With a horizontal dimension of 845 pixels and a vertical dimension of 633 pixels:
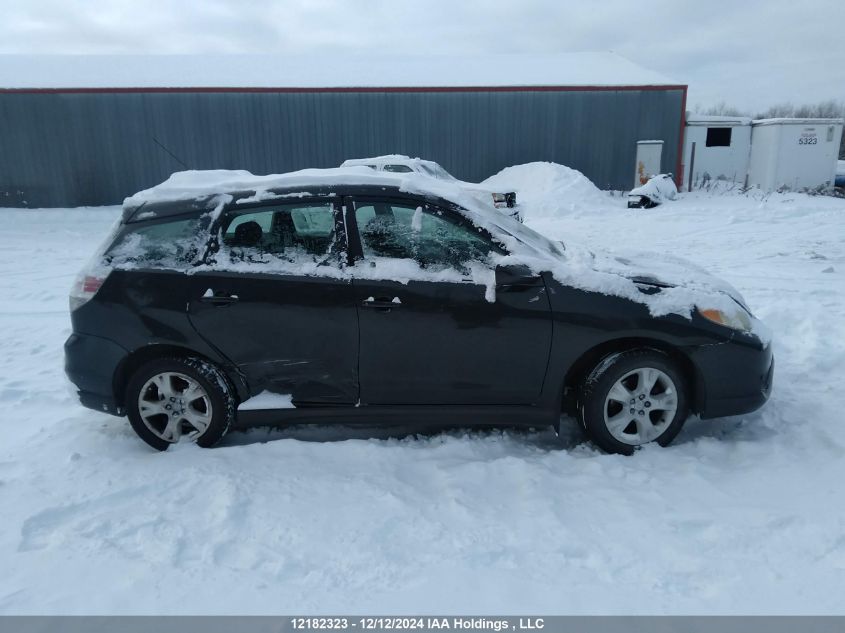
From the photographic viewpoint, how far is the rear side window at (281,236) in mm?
3645

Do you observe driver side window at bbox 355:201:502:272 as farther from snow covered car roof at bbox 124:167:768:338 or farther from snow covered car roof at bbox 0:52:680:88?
snow covered car roof at bbox 0:52:680:88

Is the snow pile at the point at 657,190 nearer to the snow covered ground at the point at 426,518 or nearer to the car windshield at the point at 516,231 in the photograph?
the snow covered ground at the point at 426,518

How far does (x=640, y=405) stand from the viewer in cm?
358

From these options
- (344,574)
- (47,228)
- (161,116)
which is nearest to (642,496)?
(344,574)

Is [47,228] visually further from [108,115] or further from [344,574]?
Answer: [344,574]

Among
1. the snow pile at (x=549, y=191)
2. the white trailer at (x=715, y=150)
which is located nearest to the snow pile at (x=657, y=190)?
the snow pile at (x=549, y=191)

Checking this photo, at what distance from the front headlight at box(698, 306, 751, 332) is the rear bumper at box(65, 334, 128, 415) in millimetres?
3591

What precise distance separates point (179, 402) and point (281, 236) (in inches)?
48.5

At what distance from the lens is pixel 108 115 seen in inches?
717

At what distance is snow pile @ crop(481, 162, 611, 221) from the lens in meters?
14.9

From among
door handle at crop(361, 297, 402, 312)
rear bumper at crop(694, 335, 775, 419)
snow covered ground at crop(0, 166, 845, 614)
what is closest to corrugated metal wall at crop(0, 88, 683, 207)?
snow covered ground at crop(0, 166, 845, 614)

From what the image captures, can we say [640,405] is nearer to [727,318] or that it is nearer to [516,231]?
[727,318]
